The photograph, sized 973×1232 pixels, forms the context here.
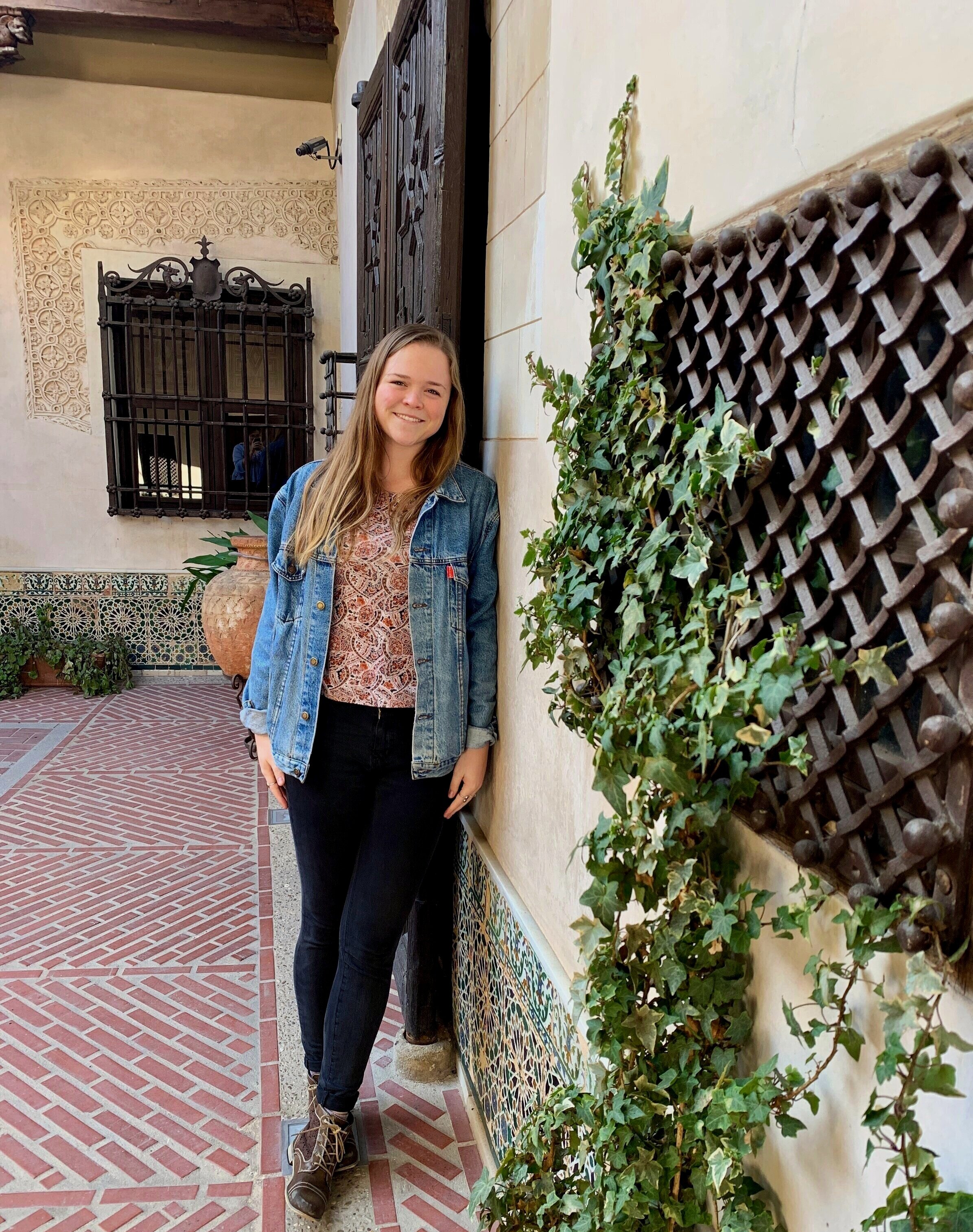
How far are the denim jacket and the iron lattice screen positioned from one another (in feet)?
3.50

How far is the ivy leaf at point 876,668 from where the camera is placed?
2.33 ft

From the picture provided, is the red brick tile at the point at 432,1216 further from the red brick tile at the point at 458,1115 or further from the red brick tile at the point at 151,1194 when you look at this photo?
the red brick tile at the point at 151,1194

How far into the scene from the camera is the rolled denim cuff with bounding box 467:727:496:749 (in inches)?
80.7

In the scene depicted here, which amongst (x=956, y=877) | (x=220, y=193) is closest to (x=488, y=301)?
(x=956, y=877)

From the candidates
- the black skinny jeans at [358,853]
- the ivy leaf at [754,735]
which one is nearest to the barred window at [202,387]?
the black skinny jeans at [358,853]

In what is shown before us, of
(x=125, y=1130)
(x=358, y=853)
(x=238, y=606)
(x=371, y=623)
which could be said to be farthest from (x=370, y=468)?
(x=238, y=606)

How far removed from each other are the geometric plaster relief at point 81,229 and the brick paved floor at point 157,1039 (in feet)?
10.3

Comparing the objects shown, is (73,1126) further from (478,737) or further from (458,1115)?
(478,737)

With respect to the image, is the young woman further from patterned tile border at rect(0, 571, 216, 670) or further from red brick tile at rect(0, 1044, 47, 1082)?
patterned tile border at rect(0, 571, 216, 670)

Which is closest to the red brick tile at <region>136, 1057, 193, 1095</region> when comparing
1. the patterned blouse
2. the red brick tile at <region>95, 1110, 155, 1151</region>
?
the red brick tile at <region>95, 1110, 155, 1151</region>

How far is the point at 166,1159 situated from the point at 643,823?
5.88 feet

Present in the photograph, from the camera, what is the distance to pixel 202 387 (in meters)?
6.55

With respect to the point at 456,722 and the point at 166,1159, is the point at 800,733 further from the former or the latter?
the point at 166,1159

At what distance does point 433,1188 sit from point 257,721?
1.13m
